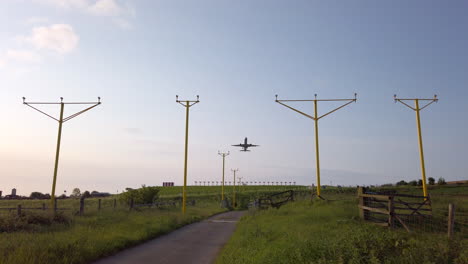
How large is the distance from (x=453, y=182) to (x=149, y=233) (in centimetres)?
7335

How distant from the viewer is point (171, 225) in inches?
902

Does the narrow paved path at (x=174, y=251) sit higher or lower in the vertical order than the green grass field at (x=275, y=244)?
lower

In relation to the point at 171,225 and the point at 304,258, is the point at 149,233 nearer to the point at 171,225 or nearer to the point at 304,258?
the point at 171,225

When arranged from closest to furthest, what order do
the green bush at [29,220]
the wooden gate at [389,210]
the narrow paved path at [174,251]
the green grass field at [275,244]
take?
the green grass field at [275,244] < the narrow paved path at [174,251] < the wooden gate at [389,210] < the green bush at [29,220]

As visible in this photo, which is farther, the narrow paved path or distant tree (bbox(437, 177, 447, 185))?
distant tree (bbox(437, 177, 447, 185))

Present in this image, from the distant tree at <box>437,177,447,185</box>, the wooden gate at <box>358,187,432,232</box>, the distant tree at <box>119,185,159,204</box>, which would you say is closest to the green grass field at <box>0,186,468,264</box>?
the wooden gate at <box>358,187,432,232</box>

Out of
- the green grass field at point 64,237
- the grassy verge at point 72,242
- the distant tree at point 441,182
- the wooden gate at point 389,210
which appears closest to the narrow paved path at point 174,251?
the grassy verge at point 72,242

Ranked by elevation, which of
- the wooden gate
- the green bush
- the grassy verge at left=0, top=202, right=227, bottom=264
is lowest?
the grassy verge at left=0, top=202, right=227, bottom=264

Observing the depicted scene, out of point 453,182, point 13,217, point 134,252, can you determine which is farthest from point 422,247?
point 453,182

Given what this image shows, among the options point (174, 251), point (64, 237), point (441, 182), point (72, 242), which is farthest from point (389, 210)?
point (441, 182)

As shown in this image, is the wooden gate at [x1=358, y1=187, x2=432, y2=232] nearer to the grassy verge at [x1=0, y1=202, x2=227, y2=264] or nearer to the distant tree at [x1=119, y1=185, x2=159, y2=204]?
the grassy verge at [x1=0, y1=202, x2=227, y2=264]

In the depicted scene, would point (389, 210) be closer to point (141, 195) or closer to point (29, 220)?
point (29, 220)

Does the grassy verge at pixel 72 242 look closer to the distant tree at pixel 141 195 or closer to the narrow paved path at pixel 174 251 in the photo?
the narrow paved path at pixel 174 251

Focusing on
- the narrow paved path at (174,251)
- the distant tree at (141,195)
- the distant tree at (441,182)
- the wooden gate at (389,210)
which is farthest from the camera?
the distant tree at (441,182)
